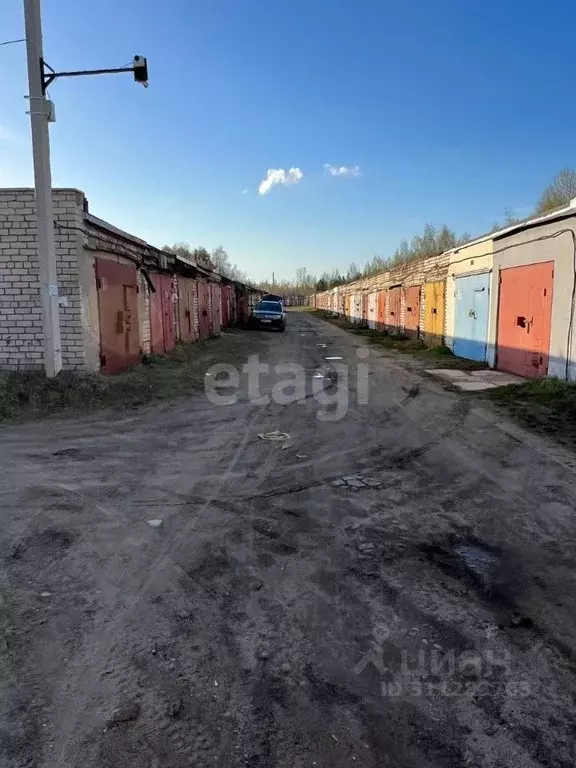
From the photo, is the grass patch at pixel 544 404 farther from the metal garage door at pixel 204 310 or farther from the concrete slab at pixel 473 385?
the metal garage door at pixel 204 310

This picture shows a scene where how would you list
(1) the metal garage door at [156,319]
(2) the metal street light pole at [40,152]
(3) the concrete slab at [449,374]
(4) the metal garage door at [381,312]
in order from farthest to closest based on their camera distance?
(4) the metal garage door at [381,312]
(1) the metal garage door at [156,319]
(3) the concrete slab at [449,374]
(2) the metal street light pole at [40,152]

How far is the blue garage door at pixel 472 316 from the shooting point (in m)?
12.8

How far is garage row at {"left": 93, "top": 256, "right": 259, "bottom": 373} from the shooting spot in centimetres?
986

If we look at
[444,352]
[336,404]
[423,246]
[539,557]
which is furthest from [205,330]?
[423,246]

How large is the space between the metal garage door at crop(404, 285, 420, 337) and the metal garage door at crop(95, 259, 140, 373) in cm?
1183

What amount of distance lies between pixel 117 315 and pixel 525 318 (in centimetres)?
864

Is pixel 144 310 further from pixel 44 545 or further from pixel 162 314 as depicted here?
pixel 44 545

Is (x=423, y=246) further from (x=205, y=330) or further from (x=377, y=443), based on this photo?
(x=377, y=443)

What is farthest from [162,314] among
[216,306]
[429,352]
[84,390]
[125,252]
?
[216,306]

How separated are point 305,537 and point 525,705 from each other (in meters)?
1.78

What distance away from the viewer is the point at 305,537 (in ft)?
12.0

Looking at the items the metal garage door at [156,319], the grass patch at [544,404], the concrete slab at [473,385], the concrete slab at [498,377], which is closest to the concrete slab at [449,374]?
the concrete slab at [498,377]

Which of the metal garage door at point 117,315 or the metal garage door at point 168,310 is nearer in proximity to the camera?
the metal garage door at point 117,315

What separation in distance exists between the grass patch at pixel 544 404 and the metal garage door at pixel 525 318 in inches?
31.7
